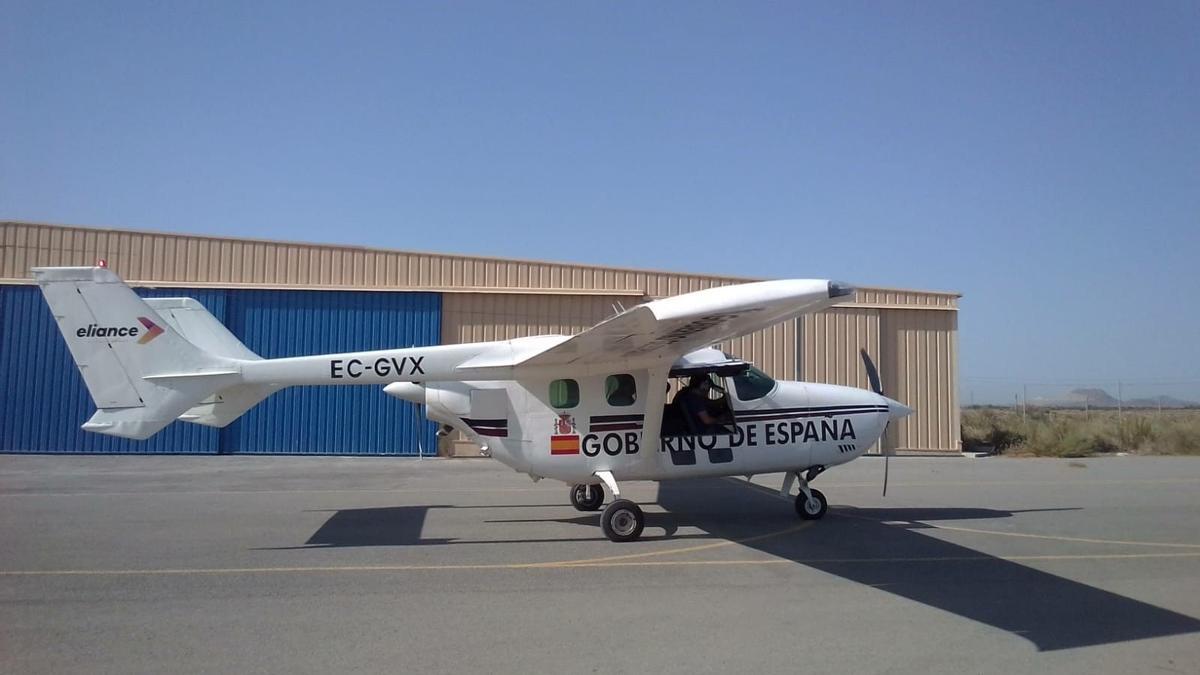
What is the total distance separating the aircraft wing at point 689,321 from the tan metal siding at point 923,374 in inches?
618

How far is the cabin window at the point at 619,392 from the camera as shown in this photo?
970cm

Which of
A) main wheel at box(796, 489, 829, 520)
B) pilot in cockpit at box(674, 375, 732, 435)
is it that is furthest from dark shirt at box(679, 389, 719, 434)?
main wheel at box(796, 489, 829, 520)

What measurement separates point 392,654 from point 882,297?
21.0 metres

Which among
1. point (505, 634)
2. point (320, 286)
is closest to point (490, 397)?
point (505, 634)

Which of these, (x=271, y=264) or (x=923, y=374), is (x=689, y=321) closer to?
(x=271, y=264)

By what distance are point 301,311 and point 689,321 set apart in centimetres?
1624

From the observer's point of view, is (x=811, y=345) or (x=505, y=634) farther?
(x=811, y=345)

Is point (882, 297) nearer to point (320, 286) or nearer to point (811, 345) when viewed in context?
point (811, 345)

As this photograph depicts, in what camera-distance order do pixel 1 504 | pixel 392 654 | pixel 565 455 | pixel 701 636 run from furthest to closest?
pixel 1 504 → pixel 565 455 → pixel 701 636 → pixel 392 654

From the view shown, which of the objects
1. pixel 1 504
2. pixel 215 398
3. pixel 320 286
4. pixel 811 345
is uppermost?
pixel 320 286

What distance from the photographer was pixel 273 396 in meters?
20.4

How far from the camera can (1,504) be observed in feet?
38.6

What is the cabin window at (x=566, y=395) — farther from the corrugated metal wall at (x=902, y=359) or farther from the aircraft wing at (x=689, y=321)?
the corrugated metal wall at (x=902, y=359)

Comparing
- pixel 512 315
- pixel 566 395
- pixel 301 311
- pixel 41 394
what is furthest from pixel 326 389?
pixel 566 395
